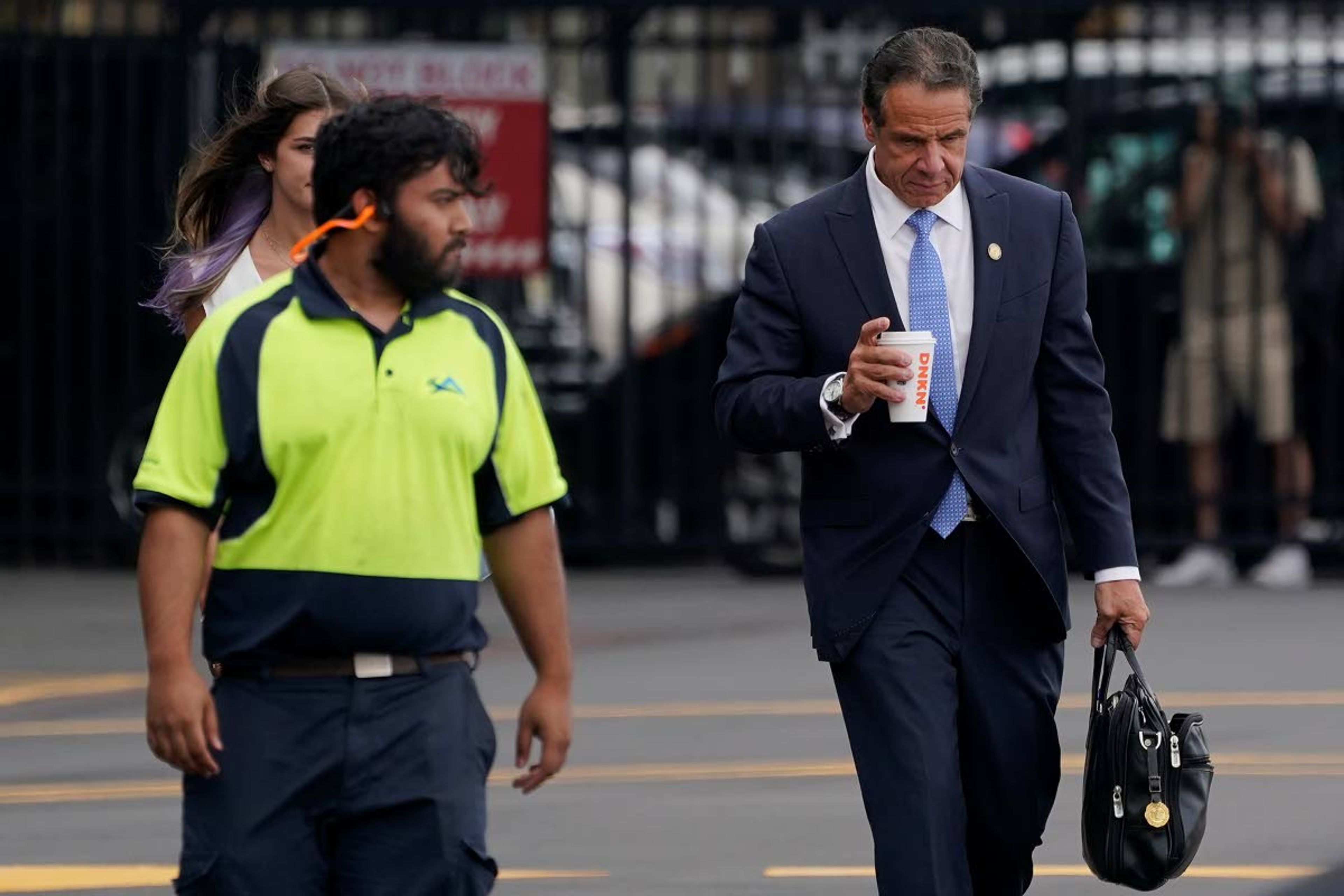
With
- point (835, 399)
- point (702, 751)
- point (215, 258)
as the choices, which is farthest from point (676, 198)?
point (835, 399)

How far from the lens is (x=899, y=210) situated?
5320mm

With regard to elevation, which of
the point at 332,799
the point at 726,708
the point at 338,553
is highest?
the point at 338,553

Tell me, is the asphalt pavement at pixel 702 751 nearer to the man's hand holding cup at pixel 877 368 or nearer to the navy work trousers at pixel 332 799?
the navy work trousers at pixel 332 799

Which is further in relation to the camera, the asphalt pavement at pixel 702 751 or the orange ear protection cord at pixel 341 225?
the asphalt pavement at pixel 702 751

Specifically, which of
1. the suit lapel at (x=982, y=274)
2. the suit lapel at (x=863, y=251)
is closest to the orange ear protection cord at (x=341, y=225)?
the suit lapel at (x=863, y=251)

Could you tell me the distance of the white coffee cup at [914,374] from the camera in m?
4.93

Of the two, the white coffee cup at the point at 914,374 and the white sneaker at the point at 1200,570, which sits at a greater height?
the white coffee cup at the point at 914,374

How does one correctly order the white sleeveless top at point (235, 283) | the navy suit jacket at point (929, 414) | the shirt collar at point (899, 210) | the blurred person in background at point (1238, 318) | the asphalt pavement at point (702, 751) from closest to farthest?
1. the navy suit jacket at point (929, 414)
2. the shirt collar at point (899, 210)
3. the white sleeveless top at point (235, 283)
4. the asphalt pavement at point (702, 751)
5. the blurred person in background at point (1238, 318)

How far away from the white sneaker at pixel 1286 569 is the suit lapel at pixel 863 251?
7894mm

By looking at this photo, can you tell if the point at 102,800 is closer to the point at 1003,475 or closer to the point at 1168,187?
the point at 1003,475

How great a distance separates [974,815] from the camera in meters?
5.31

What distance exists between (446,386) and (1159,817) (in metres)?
1.67

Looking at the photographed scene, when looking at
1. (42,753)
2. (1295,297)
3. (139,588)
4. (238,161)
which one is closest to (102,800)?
(42,753)

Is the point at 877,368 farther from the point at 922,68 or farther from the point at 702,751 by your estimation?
the point at 702,751
